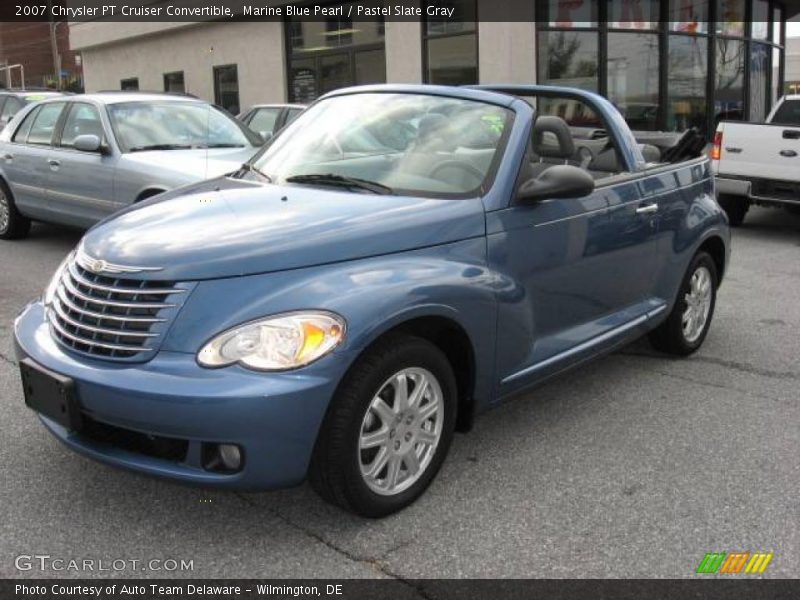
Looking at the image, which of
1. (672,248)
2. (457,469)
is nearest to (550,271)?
(457,469)

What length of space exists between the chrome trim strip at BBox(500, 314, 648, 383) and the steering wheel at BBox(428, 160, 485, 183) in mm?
888

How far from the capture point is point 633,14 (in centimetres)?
1664

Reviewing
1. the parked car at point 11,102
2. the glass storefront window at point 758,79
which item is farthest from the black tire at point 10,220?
the glass storefront window at point 758,79

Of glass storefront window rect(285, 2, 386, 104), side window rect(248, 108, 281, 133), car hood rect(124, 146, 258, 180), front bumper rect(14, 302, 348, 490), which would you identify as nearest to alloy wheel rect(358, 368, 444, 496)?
→ front bumper rect(14, 302, 348, 490)

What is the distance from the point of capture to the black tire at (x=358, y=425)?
2.91 metres

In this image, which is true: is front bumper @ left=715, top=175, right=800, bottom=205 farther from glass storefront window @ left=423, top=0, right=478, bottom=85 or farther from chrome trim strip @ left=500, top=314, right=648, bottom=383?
glass storefront window @ left=423, top=0, right=478, bottom=85

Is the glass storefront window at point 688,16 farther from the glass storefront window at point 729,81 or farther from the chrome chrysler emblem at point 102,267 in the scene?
the chrome chrysler emblem at point 102,267

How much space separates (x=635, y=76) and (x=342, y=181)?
573 inches

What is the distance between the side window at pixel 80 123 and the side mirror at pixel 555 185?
5656 millimetres

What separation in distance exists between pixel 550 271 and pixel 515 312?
0.35m

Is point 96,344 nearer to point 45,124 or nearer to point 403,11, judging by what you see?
point 45,124

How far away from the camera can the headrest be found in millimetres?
4518

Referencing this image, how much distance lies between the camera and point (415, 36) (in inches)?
657
